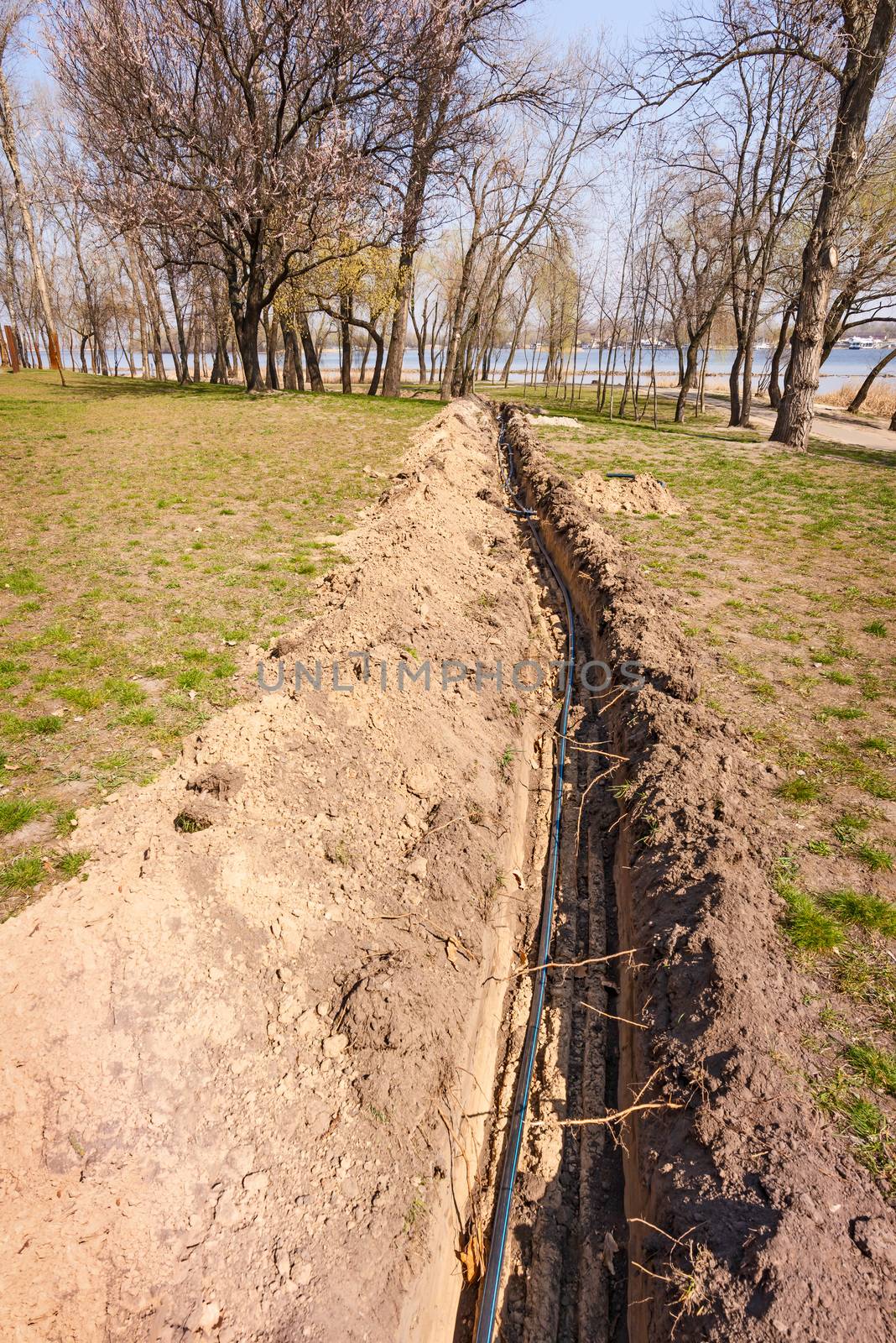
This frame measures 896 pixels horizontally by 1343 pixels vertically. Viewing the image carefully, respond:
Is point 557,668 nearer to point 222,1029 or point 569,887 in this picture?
point 569,887

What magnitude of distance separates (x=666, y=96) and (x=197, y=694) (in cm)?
1324

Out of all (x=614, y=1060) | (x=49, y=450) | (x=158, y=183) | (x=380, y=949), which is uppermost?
(x=158, y=183)

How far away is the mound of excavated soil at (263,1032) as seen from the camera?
86.7 inches

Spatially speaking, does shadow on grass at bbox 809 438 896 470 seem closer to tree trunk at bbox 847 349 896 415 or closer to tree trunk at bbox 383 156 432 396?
tree trunk at bbox 847 349 896 415

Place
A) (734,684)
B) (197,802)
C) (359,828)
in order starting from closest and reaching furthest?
1. (197,802)
2. (359,828)
3. (734,684)

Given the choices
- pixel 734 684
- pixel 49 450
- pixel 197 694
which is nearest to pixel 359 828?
pixel 197 694

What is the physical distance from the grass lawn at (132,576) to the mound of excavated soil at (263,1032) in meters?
0.39

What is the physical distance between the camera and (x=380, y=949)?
3.31m

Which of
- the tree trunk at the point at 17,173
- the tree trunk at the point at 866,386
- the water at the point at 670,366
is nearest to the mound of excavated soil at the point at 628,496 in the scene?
the tree trunk at the point at 17,173

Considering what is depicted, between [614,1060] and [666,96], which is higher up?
[666,96]

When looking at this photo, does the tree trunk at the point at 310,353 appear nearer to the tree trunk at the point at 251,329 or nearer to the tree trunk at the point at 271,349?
the tree trunk at the point at 271,349

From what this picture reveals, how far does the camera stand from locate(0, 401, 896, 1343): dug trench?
2.17 meters

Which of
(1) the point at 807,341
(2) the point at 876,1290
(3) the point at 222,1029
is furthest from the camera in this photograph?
(1) the point at 807,341

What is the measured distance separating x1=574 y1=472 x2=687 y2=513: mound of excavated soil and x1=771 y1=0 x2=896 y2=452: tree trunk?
21.1ft
